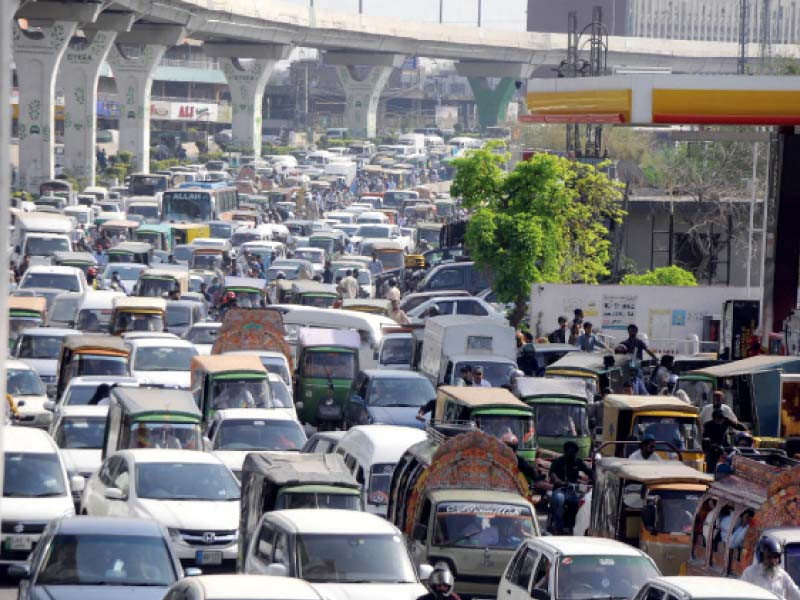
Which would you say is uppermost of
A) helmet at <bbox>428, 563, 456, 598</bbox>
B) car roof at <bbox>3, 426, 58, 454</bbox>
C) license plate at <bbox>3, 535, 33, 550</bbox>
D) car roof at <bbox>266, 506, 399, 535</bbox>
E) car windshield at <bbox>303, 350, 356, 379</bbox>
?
helmet at <bbox>428, 563, 456, 598</bbox>

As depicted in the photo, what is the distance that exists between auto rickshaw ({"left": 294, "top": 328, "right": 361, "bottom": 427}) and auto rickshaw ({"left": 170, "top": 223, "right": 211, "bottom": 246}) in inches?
1074

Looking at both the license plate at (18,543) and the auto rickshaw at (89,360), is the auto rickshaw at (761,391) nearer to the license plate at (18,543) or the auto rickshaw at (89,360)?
the auto rickshaw at (89,360)

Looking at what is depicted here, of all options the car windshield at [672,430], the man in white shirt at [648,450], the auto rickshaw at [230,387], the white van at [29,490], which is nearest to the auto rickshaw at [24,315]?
the auto rickshaw at [230,387]

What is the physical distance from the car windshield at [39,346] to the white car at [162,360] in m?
1.74

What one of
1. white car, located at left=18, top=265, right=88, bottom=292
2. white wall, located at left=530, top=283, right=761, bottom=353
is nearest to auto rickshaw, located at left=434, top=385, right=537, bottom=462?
white wall, located at left=530, top=283, right=761, bottom=353

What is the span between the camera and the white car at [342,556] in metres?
14.8

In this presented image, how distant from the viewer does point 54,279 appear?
131 ft

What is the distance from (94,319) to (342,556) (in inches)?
807

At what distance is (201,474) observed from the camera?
1969 centimetres

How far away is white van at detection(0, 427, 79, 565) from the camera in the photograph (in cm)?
1848

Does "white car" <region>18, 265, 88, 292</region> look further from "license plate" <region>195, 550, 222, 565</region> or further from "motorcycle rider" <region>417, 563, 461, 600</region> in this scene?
"motorcycle rider" <region>417, 563, 461, 600</region>

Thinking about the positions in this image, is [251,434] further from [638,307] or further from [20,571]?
[638,307]

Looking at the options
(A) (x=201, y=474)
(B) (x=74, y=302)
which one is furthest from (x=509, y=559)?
(B) (x=74, y=302)

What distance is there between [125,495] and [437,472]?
10.6 ft
